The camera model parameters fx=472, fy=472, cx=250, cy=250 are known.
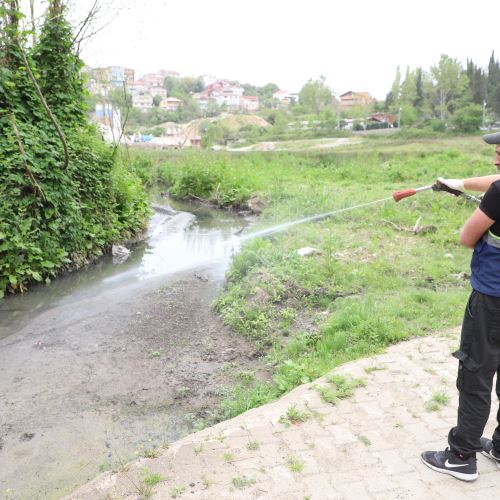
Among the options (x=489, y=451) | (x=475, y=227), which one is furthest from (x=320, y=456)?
(x=475, y=227)

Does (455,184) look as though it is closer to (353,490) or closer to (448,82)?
(353,490)

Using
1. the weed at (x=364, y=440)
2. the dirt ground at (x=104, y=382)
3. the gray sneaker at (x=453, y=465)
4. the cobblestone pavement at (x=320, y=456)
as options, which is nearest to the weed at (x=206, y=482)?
the cobblestone pavement at (x=320, y=456)

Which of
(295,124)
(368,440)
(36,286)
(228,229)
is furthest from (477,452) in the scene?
(295,124)

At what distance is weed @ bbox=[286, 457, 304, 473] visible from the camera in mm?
3057

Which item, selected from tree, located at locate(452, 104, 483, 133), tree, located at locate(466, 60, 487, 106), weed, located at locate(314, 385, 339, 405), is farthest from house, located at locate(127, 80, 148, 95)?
tree, located at locate(466, 60, 487, 106)

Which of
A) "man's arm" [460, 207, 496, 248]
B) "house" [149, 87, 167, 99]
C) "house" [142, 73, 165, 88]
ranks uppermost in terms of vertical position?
"house" [142, 73, 165, 88]

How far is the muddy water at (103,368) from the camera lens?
3.92 meters

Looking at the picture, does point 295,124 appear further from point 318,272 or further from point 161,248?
point 318,272

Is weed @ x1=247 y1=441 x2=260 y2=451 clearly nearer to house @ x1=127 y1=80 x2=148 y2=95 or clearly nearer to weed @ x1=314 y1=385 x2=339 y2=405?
weed @ x1=314 y1=385 x2=339 y2=405

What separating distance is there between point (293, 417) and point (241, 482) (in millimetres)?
801

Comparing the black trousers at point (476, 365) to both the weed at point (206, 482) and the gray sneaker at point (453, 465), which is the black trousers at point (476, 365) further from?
the weed at point (206, 482)

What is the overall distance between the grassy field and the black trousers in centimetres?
183

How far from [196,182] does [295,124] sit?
135 feet

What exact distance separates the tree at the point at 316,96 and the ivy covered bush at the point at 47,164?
196 feet
